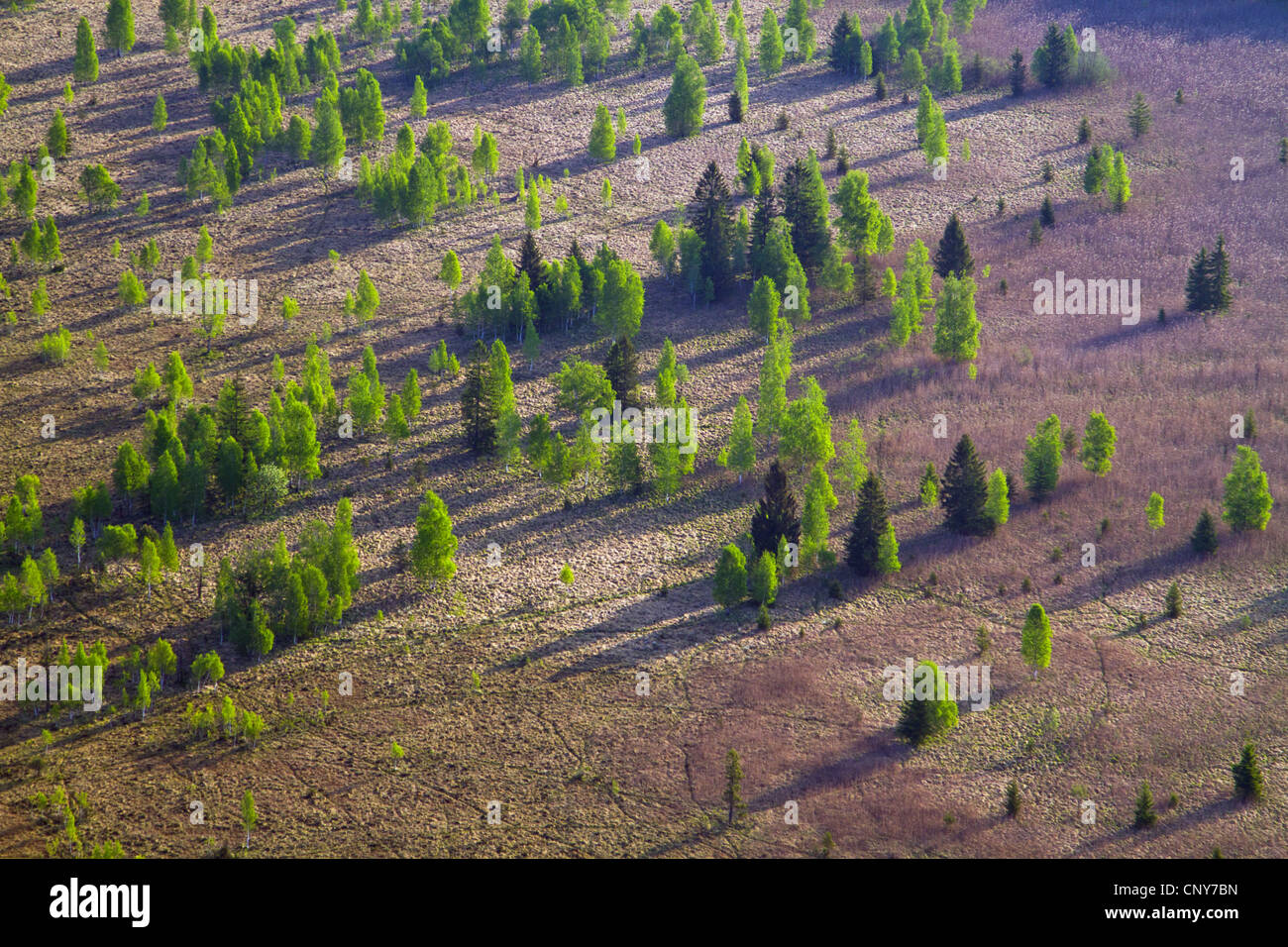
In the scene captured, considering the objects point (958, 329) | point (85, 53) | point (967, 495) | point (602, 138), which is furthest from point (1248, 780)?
point (85, 53)

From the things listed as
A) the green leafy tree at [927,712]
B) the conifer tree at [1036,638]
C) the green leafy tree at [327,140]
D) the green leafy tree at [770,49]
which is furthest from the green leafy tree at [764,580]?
the green leafy tree at [770,49]

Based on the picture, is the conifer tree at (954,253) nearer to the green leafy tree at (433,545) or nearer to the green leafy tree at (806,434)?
the green leafy tree at (806,434)

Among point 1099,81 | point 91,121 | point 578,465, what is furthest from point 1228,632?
point 91,121

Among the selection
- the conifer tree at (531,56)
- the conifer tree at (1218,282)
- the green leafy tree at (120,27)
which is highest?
the green leafy tree at (120,27)

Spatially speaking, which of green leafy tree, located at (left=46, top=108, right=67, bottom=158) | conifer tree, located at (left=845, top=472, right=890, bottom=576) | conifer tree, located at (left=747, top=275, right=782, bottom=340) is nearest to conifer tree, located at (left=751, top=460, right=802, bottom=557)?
conifer tree, located at (left=845, top=472, right=890, bottom=576)

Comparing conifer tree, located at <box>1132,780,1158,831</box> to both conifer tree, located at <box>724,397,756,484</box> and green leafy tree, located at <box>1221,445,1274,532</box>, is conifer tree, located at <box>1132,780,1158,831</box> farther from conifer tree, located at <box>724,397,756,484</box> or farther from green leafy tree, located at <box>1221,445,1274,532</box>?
conifer tree, located at <box>724,397,756,484</box>

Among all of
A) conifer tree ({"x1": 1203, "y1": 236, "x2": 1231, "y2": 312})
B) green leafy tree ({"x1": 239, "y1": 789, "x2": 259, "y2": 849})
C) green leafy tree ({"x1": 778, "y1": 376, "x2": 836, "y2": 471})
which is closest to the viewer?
green leafy tree ({"x1": 239, "y1": 789, "x2": 259, "y2": 849})
